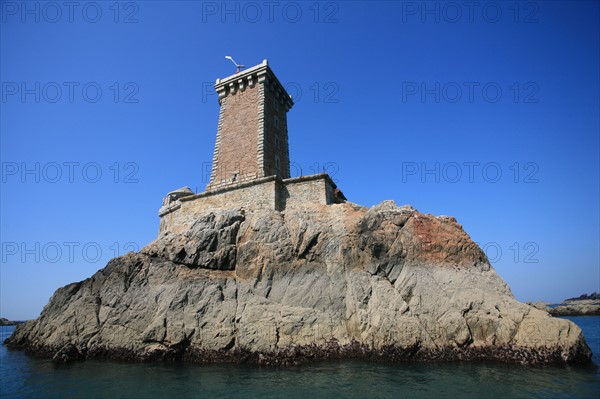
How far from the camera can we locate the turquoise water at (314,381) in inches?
473

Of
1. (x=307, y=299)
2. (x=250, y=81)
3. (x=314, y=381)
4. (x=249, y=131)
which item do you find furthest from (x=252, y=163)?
(x=314, y=381)

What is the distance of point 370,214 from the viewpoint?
2095 cm

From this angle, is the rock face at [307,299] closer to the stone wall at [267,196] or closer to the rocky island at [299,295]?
the rocky island at [299,295]

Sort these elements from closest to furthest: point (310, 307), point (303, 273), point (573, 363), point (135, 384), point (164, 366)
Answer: point (135, 384) → point (573, 363) → point (164, 366) → point (310, 307) → point (303, 273)

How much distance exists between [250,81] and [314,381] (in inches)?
949

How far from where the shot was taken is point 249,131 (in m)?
26.7

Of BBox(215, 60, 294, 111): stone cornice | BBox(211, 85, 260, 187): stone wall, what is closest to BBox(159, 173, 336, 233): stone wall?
BBox(211, 85, 260, 187): stone wall

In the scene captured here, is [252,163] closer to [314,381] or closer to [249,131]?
[249,131]

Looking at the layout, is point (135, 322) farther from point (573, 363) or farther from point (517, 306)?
point (573, 363)

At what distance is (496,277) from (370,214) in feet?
27.9

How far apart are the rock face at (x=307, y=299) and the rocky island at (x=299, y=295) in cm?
6

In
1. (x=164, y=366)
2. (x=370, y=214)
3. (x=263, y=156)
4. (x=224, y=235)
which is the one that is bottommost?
(x=164, y=366)

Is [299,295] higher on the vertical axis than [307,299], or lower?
higher

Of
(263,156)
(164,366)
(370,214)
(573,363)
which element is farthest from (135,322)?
(573,363)
